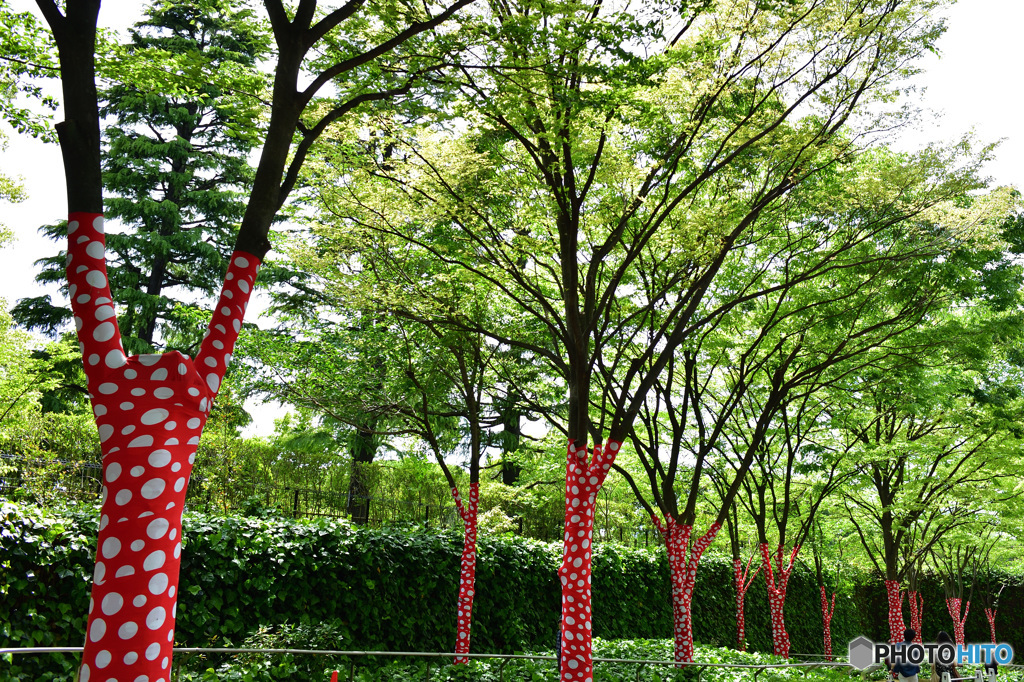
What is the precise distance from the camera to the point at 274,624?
9.86 meters

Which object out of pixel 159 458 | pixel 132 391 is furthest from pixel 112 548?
pixel 132 391

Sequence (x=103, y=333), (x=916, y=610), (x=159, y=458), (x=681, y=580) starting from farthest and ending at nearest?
(x=916, y=610)
(x=681, y=580)
(x=103, y=333)
(x=159, y=458)

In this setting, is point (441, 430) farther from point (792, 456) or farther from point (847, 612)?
point (847, 612)

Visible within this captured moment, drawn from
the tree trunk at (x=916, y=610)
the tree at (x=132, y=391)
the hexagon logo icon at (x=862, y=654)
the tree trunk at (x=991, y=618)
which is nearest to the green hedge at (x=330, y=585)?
the tree at (x=132, y=391)

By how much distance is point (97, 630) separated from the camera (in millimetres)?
4078

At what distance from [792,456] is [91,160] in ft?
55.1

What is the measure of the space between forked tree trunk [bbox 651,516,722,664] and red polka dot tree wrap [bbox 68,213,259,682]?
1056 centimetres

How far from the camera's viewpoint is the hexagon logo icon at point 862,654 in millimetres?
6787

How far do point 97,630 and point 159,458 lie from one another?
1.01 meters

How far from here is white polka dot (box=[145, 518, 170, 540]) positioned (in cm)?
422

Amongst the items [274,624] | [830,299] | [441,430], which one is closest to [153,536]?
[274,624]

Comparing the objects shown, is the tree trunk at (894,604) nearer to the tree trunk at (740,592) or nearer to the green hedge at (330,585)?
the tree trunk at (740,592)

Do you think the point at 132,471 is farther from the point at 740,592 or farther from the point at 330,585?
the point at 740,592

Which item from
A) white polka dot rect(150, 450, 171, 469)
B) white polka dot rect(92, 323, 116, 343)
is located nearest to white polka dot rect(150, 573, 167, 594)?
white polka dot rect(150, 450, 171, 469)
